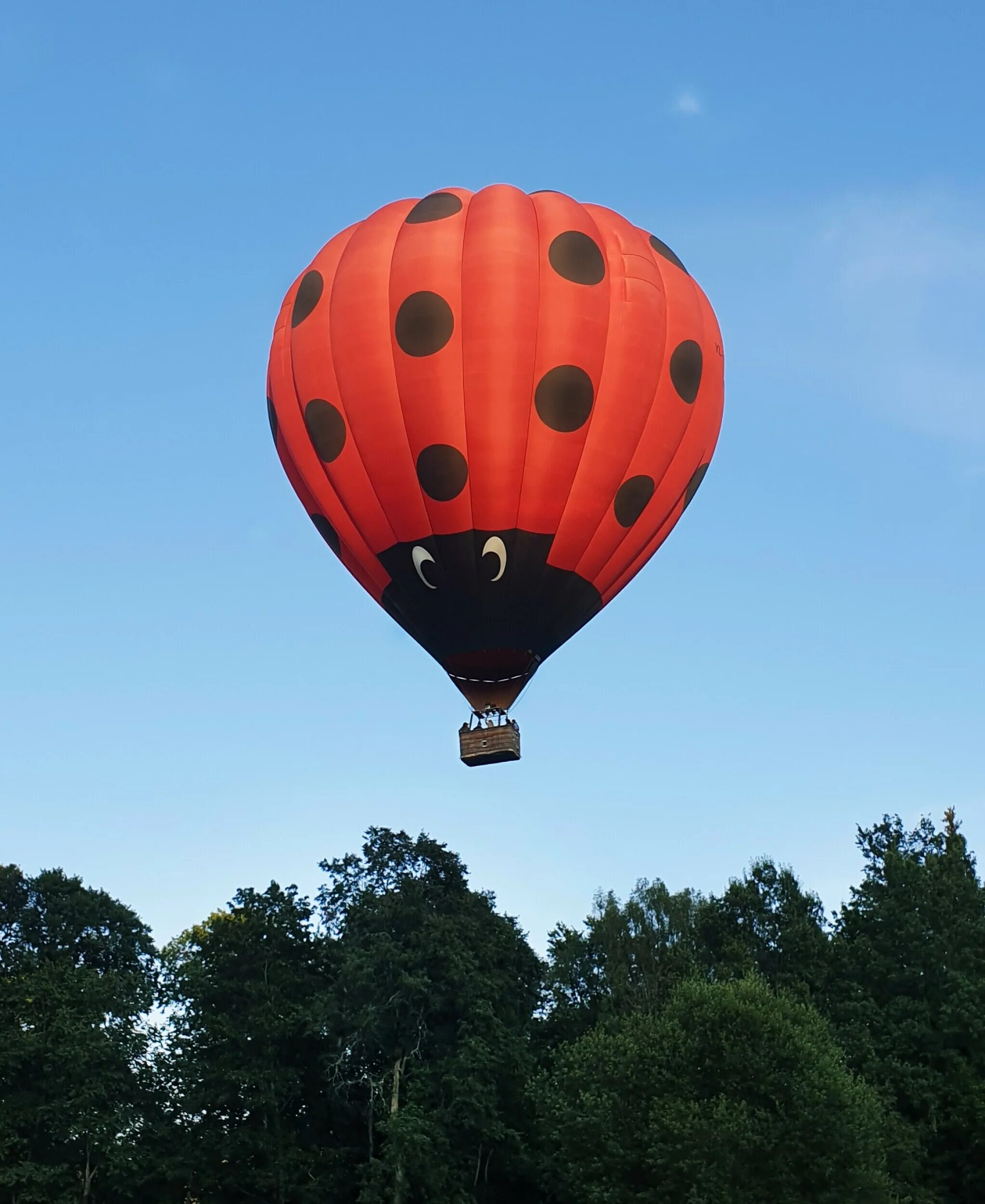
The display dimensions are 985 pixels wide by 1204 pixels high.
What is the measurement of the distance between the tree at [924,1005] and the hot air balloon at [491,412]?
22052 mm

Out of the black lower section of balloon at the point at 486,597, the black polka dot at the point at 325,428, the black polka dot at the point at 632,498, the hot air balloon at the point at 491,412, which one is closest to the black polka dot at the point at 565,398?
the hot air balloon at the point at 491,412

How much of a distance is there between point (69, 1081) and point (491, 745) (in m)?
27.2

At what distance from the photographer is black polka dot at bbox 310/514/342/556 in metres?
23.8

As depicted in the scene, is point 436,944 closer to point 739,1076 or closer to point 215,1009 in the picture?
point 215,1009

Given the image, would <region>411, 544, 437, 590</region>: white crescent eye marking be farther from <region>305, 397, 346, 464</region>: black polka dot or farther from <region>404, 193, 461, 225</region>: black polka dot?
<region>404, 193, 461, 225</region>: black polka dot

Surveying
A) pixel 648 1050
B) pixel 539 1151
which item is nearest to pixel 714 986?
pixel 648 1050

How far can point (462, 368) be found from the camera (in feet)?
71.0

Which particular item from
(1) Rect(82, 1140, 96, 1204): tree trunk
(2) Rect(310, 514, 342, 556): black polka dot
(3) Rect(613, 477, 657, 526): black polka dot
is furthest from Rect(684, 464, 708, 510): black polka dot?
(1) Rect(82, 1140, 96, 1204): tree trunk

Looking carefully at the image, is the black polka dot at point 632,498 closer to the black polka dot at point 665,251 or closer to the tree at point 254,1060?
the black polka dot at point 665,251

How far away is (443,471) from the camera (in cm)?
2172

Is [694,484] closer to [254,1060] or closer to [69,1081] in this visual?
[254,1060]

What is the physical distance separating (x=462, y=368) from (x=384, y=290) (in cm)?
170

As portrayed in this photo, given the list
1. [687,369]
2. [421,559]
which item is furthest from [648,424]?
[421,559]

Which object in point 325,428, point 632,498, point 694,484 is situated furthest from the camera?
point 694,484
